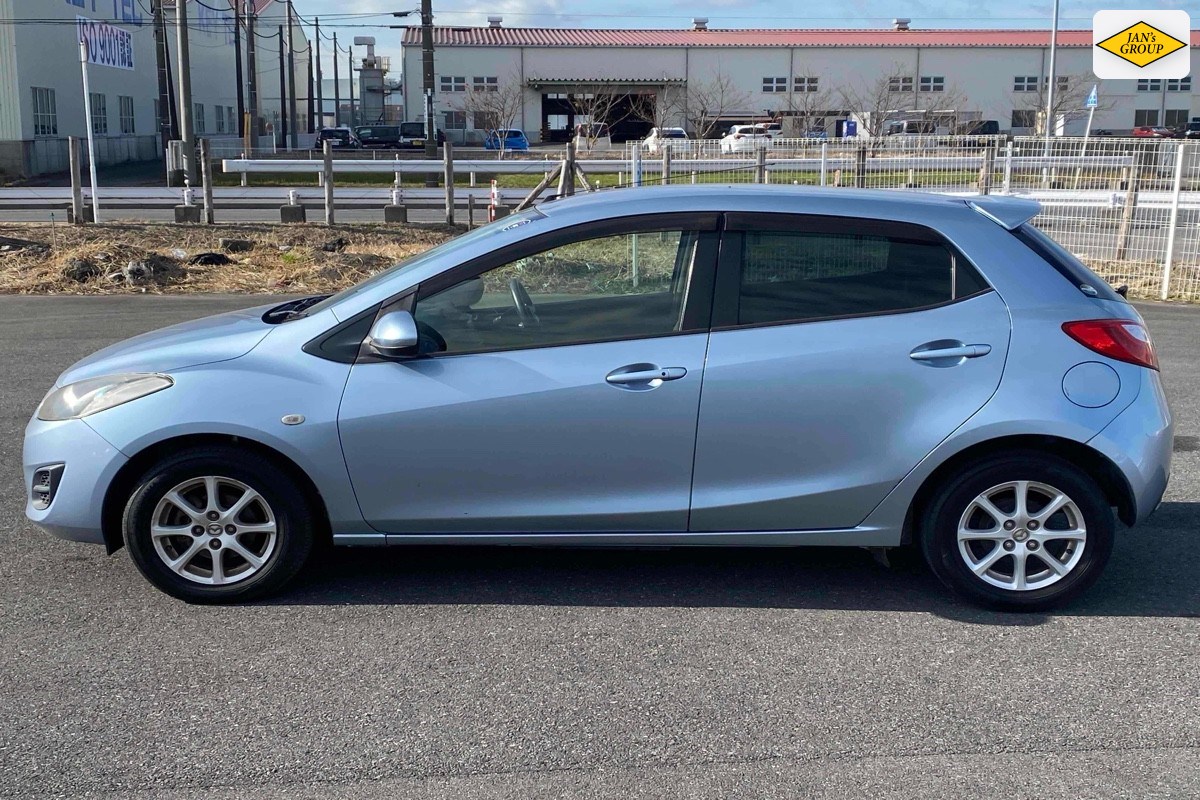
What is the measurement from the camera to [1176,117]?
71.6 m

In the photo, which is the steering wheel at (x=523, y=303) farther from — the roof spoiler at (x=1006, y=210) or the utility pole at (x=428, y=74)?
the utility pole at (x=428, y=74)

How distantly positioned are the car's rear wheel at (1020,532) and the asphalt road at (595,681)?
143 millimetres

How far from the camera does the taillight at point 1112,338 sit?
4.52 m

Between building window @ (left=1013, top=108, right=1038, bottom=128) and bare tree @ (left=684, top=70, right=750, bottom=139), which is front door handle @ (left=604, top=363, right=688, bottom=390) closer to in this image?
building window @ (left=1013, top=108, right=1038, bottom=128)

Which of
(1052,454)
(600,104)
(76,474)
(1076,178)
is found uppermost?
(600,104)

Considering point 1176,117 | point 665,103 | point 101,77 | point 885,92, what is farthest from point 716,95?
point 101,77

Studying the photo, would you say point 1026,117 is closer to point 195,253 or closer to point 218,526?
point 195,253

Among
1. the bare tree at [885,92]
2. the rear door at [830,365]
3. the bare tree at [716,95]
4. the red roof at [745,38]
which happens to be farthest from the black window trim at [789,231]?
the red roof at [745,38]

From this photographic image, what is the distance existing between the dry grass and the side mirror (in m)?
10.7

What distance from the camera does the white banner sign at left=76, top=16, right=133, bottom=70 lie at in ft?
152

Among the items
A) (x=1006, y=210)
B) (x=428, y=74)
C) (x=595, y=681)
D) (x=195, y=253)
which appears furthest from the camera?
(x=428, y=74)

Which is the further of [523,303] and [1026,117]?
[1026,117]

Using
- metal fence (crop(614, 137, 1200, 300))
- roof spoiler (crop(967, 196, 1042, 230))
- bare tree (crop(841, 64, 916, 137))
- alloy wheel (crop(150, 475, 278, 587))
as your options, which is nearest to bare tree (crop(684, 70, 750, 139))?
bare tree (crop(841, 64, 916, 137))

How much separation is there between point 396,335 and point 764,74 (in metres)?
68.3
